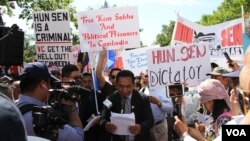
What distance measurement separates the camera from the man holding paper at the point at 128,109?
4.58 m

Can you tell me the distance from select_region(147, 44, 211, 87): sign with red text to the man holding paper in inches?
59.3

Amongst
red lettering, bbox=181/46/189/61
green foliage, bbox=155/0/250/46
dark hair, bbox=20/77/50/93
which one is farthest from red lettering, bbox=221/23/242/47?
green foliage, bbox=155/0/250/46

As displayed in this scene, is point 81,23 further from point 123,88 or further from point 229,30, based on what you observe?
point 229,30

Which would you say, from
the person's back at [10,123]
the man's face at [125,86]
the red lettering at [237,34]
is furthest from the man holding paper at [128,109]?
the red lettering at [237,34]

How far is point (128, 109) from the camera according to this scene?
4625 millimetres

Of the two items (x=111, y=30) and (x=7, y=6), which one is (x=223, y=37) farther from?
(x=7, y=6)

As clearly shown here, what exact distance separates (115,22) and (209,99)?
2.81 metres

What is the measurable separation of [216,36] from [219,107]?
468 cm

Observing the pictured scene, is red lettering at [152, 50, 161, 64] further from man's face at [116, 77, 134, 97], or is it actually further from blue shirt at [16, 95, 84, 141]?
blue shirt at [16, 95, 84, 141]

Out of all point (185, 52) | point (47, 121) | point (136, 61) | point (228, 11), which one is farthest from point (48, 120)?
point (228, 11)

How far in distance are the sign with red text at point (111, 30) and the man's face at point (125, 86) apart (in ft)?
5.80

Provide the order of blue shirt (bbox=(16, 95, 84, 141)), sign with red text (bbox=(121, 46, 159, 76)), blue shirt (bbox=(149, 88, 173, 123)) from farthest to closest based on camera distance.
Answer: sign with red text (bbox=(121, 46, 159, 76)) < blue shirt (bbox=(149, 88, 173, 123)) < blue shirt (bbox=(16, 95, 84, 141))

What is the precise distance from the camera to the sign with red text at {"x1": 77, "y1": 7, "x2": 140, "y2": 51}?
6402 mm

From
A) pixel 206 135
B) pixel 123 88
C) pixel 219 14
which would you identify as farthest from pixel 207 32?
pixel 219 14
